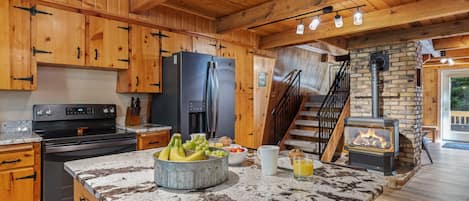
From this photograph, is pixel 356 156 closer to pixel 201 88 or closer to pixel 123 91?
pixel 201 88

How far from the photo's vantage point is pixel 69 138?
8.25ft

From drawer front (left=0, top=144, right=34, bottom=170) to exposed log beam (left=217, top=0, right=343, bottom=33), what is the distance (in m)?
2.72

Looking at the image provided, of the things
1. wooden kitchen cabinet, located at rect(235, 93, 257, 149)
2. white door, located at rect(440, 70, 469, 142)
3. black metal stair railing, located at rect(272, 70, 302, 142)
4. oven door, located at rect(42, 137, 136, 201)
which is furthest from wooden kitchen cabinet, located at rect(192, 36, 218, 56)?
white door, located at rect(440, 70, 469, 142)

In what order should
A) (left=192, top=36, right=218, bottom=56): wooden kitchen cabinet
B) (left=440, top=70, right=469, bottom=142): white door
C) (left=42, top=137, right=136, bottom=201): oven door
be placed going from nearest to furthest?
(left=42, top=137, right=136, bottom=201): oven door → (left=192, top=36, right=218, bottom=56): wooden kitchen cabinet → (left=440, top=70, right=469, bottom=142): white door

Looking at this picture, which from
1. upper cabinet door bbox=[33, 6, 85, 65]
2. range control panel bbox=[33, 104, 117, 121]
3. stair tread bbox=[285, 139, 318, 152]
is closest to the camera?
upper cabinet door bbox=[33, 6, 85, 65]

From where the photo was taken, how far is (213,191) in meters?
1.13

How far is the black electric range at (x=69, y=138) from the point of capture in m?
2.41

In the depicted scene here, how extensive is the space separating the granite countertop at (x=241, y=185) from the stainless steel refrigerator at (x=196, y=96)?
163 cm

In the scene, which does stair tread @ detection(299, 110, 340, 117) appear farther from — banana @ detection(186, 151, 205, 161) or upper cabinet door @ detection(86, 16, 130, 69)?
banana @ detection(186, 151, 205, 161)

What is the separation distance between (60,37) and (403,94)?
4933 mm

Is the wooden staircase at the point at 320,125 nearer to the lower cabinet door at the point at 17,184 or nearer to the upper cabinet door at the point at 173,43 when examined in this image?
the upper cabinet door at the point at 173,43

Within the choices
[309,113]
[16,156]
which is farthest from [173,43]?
[309,113]

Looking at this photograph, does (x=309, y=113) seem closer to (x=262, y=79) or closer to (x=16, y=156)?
(x=262, y=79)

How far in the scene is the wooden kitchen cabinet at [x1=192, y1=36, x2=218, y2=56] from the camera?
391 cm
